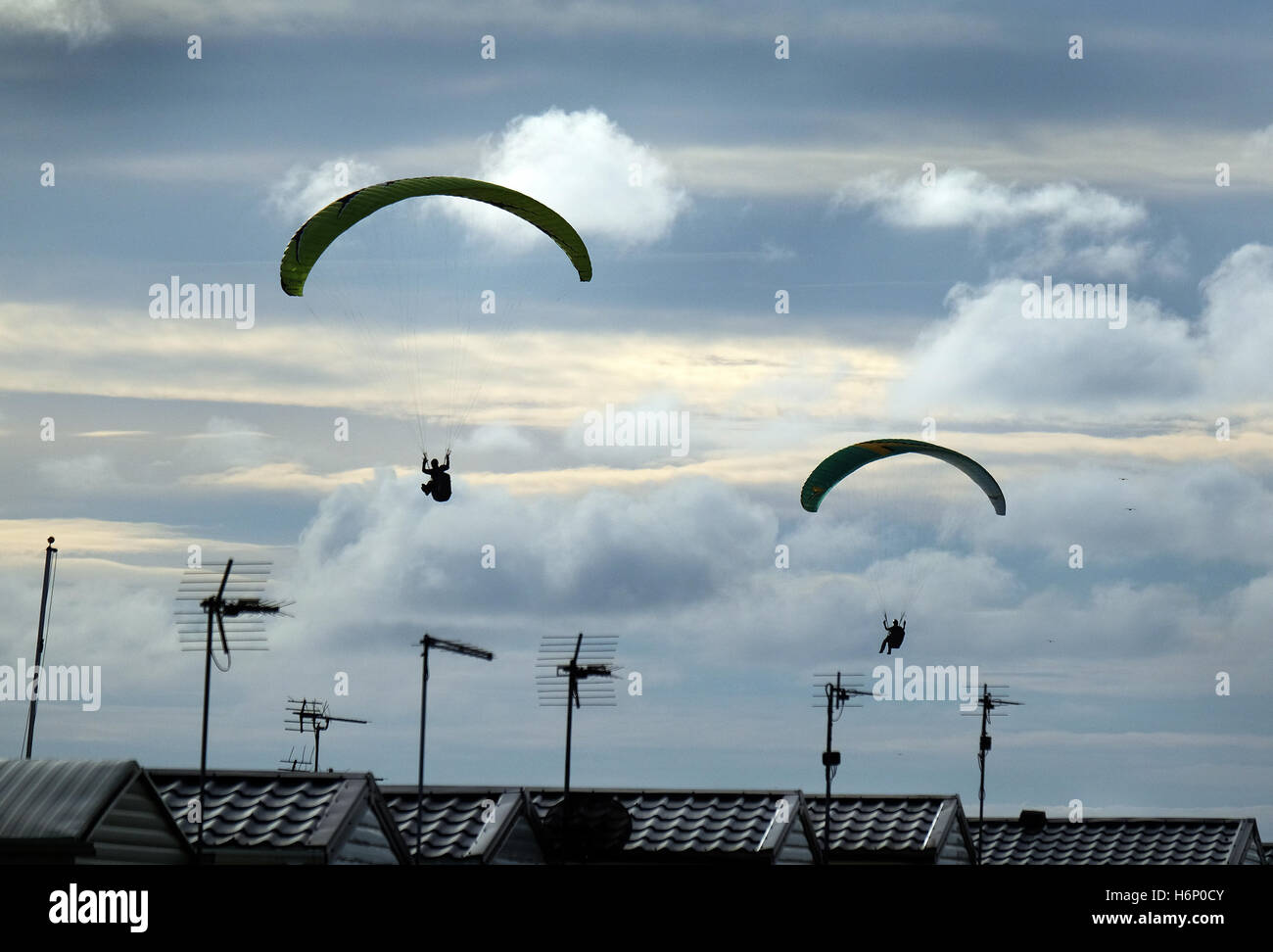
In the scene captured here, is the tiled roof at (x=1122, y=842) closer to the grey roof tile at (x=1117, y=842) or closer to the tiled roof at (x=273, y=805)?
the grey roof tile at (x=1117, y=842)

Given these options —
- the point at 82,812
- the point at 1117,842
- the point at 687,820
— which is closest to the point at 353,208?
the point at 82,812

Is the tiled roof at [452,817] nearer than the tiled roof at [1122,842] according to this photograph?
Yes

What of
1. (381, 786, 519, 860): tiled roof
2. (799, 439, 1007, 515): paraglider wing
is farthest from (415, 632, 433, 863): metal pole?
(799, 439, 1007, 515): paraglider wing

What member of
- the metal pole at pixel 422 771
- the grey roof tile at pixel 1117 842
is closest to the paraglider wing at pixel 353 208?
the metal pole at pixel 422 771
